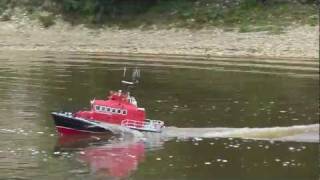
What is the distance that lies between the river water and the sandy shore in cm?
634

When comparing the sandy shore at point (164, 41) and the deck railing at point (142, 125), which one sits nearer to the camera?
the deck railing at point (142, 125)

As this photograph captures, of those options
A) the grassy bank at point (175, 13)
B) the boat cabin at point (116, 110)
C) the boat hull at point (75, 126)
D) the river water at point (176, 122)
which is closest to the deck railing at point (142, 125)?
the boat cabin at point (116, 110)

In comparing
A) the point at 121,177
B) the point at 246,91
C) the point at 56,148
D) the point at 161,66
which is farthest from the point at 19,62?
the point at 121,177

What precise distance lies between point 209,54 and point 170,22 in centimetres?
1169

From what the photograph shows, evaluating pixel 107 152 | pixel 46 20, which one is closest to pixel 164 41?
pixel 46 20

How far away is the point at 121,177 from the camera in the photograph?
20531 millimetres

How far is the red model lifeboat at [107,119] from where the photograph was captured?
27719 millimetres

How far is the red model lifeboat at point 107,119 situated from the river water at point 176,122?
581mm

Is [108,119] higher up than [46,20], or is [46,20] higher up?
[46,20]

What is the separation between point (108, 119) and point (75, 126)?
1263 millimetres

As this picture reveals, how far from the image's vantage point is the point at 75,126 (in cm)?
2775

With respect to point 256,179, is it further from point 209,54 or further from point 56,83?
point 209,54

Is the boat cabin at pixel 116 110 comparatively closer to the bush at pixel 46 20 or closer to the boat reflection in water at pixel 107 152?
the boat reflection in water at pixel 107 152

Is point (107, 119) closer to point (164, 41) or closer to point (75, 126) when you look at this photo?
point (75, 126)
